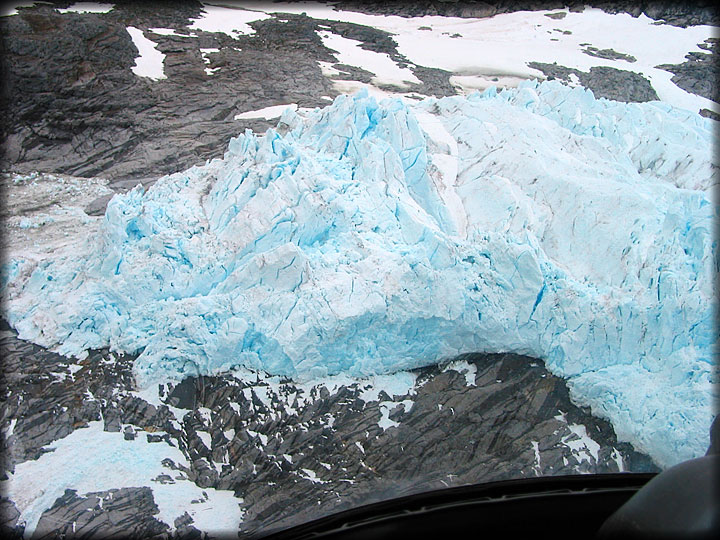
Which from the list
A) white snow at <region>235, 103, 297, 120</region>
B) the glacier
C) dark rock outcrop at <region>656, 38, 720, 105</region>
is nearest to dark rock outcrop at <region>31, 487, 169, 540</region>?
the glacier

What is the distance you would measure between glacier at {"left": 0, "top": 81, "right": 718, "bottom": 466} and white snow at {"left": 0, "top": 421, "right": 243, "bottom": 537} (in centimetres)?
73

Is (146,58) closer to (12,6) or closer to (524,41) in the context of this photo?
(12,6)

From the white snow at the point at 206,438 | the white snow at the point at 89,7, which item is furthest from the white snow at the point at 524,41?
the white snow at the point at 206,438

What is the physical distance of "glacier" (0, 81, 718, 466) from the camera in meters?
5.23

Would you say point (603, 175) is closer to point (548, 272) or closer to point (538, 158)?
point (538, 158)

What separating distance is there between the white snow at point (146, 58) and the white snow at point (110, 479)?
8817mm

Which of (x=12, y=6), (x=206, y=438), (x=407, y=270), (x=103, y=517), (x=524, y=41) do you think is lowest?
(x=103, y=517)

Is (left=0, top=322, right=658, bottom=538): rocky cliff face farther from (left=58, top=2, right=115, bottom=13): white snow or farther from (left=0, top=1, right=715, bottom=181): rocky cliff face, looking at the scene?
(left=58, top=2, right=115, bottom=13): white snow

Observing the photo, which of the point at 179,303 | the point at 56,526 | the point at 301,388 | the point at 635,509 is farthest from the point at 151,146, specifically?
the point at 635,509

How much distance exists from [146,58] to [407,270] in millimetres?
9282

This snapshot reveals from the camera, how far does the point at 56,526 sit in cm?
409

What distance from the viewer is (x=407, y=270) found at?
17.9 ft

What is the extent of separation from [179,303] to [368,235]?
77.4 inches

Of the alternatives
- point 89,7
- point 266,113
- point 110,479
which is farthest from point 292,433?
point 89,7
